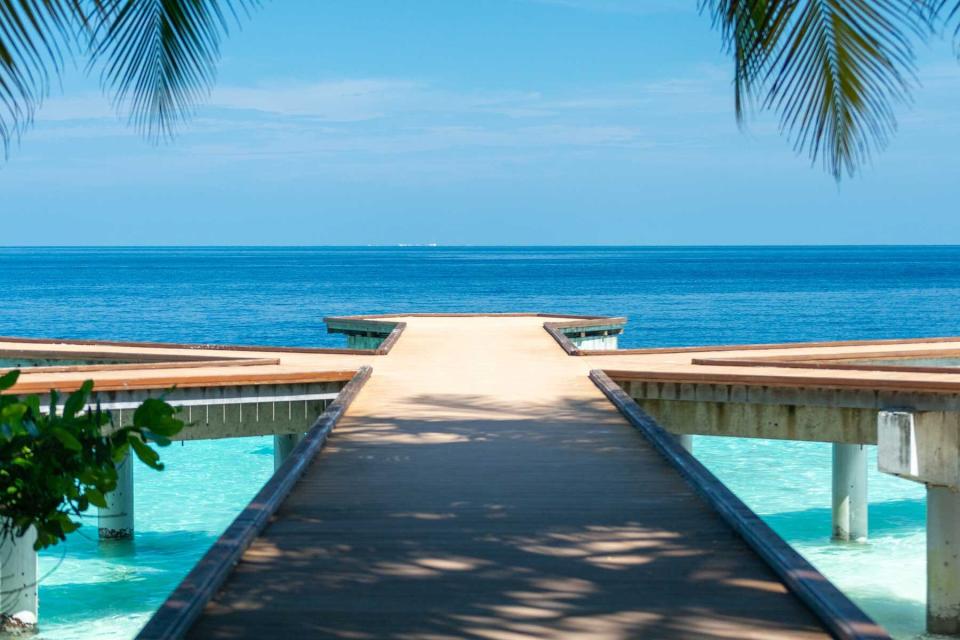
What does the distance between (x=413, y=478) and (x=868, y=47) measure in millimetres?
4098

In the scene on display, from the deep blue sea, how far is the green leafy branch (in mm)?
707

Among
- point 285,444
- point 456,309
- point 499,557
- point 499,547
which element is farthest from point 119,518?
point 456,309

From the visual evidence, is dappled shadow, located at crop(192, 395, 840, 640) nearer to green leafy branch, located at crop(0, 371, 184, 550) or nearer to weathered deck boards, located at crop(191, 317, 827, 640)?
weathered deck boards, located at crop(191, 317, 827, 640)

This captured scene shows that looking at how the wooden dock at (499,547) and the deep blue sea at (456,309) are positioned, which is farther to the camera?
the deep blue sea at (456,309)

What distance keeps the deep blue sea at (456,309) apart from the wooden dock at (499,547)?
1.32m

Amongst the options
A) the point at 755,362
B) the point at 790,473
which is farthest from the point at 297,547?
the point at 790,473

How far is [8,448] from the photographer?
3.37 m

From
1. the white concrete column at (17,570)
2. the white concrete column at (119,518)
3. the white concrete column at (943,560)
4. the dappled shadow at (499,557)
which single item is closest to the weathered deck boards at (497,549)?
the dappled shadow at (499,557)

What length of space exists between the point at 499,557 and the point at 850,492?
13722 millimetres

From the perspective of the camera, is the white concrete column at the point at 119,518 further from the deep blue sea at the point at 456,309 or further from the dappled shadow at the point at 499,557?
the dappled shadow at the point at 499,557

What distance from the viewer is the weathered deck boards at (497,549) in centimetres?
468

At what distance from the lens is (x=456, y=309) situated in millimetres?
78688

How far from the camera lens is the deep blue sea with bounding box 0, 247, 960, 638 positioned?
55.9 ft

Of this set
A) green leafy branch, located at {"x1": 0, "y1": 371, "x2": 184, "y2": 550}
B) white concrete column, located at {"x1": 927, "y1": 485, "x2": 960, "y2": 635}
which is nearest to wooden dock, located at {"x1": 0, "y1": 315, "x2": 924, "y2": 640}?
green leafy branch, located at {"x1": 0, "y1": 371, "x2": 184, "y2": 550}
